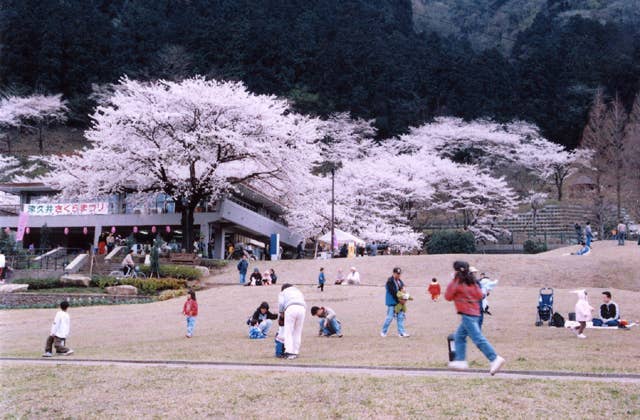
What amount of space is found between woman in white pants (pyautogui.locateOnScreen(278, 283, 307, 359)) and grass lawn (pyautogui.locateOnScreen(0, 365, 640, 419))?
1.93 metres

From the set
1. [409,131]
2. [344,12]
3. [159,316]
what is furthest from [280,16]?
[159,316]

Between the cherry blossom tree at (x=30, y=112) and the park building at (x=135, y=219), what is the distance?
25728 millimetres

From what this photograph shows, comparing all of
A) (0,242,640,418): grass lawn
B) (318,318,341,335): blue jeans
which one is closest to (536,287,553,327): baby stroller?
(0,242,640,418): grass lawn

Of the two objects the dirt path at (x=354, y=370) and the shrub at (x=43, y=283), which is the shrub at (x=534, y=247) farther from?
the dirt path at (x=354, y=370)

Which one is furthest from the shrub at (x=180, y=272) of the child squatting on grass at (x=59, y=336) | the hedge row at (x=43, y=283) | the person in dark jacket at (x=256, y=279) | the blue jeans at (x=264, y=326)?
the child squatting on grass at (x=59, y=336)

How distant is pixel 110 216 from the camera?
45.8 metres

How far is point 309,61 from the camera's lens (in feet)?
263

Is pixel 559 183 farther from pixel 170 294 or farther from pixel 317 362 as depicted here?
pixel 317 362

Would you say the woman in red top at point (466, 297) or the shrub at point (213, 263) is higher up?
the shrub at point (213, 263)

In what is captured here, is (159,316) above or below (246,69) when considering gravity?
below

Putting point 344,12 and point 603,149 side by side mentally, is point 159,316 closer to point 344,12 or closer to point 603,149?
point 603,149

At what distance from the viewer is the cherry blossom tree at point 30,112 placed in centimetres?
7050

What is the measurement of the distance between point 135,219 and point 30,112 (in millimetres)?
34653

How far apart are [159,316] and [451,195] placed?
41736 mm
